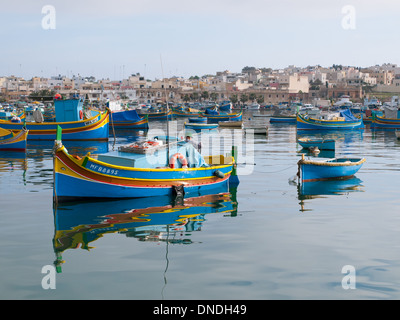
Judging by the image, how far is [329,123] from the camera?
6700 centimetres

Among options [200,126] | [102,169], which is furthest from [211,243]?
[200,126]

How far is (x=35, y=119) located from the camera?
53.8 metres

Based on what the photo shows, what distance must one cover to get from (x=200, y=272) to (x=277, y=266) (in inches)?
76.2

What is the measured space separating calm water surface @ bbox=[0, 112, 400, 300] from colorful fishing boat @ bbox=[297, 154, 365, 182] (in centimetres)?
82

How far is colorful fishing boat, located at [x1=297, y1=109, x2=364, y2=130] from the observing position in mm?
65938

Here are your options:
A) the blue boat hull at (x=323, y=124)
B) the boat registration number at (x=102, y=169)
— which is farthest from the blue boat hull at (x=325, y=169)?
the blue boat hull at (x=323, y=124)

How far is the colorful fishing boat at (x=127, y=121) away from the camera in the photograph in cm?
7183

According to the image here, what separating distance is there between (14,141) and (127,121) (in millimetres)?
33339

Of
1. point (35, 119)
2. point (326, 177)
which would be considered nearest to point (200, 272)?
point (326, 177)

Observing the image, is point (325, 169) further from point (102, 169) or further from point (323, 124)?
point (323, 124)

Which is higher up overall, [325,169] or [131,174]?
[131,174]

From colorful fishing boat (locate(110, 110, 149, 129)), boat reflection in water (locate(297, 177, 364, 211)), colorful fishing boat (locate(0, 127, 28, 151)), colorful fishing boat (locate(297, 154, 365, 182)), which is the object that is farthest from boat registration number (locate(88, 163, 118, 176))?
colorful fishing boat (locate(110, 110, 149, 129))

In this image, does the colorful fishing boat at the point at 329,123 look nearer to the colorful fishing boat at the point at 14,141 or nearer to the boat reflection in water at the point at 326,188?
the colorful fishing boat at the point at 14,141
